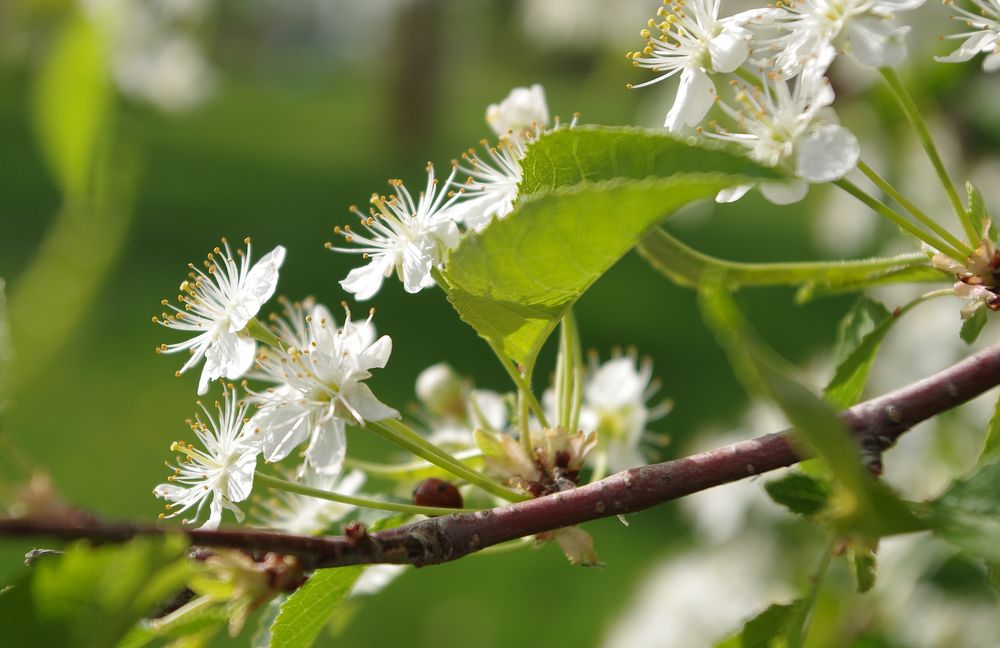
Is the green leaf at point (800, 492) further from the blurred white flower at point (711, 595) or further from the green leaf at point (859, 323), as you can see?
the blurred white flower at point (711, 595)

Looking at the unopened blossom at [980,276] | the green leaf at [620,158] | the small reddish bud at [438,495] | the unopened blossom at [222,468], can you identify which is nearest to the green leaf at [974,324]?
the unopened blossom at [980,276]

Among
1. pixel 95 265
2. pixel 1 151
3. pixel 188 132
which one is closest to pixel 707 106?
pixel 95 265

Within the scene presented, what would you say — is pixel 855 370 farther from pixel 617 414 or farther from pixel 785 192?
pixel 617 414

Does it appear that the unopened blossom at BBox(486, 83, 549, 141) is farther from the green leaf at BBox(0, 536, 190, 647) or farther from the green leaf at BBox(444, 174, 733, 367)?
the green leaf at BBox(0, 536, 190, 647)

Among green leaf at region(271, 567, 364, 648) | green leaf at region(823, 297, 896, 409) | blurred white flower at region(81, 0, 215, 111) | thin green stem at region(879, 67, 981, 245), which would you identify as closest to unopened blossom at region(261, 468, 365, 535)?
green leaf at region(271, 567, 364, 648)

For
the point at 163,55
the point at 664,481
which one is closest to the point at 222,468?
the point at 664,481
